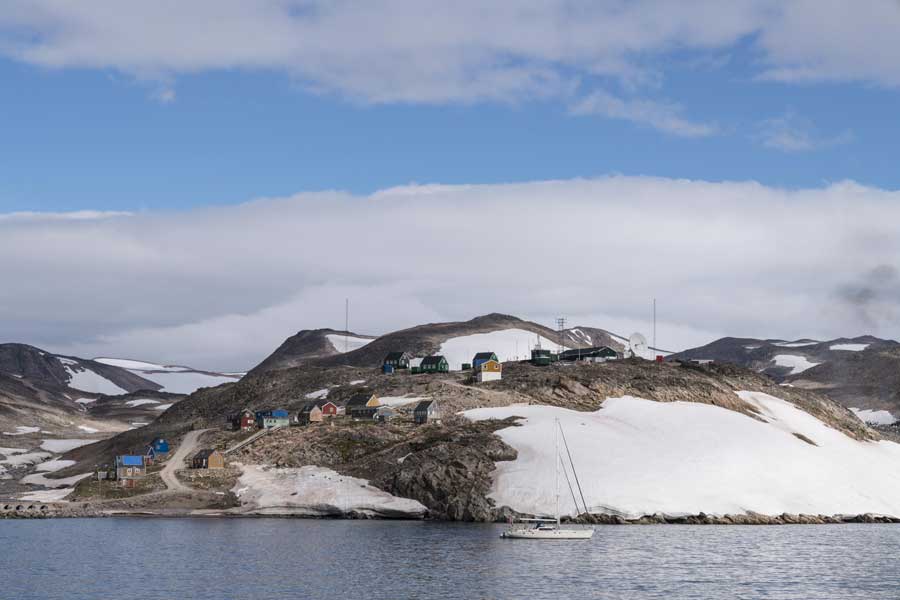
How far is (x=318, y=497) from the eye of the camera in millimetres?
156250

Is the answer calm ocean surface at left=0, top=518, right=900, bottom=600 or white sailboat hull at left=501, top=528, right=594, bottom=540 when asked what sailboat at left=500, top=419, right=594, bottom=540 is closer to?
white sailboat hull at left=501, top=528, right=594, bottom=540

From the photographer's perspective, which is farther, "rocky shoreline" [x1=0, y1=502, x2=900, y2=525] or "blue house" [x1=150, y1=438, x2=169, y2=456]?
"blue house" [x1=150, y1=438, x2=169, y2=456]

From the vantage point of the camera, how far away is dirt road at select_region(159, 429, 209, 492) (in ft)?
539

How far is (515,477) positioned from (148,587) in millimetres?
69730

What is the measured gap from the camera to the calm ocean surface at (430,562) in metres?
89.0

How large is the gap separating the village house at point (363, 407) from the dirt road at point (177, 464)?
28.6 meters

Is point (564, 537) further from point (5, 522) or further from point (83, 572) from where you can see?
point (5, 522)

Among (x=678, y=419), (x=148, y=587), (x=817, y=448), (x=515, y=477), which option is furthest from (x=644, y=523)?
(x=148, y=587)

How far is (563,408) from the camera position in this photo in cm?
18788

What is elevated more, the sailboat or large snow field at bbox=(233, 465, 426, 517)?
large snow field at bbox=(233, 465, 426, 517)

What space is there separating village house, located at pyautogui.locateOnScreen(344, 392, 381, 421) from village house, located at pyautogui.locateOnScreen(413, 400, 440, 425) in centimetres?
1087

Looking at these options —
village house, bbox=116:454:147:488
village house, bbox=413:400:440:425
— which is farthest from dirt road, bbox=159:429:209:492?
village house, bbox=413:400:440:425

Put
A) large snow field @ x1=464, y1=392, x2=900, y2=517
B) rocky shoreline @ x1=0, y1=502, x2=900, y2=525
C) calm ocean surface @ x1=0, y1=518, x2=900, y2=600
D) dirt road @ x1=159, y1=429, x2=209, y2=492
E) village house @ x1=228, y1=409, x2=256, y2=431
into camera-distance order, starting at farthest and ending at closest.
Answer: village house @ x1=228, y1=409, x2=256, y2=431 < dirt road @ x1=159, y1=429, x2=209, y2=492 < large snow field @ x1=464, y1=392, x2=900, y2=517 < rocky shoreline @ x1=0, y1=502, x2=900, y2=525 < calm ocean surface @ x1=0, y1=518, x2=900, y2=600

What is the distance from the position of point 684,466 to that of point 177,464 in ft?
273
